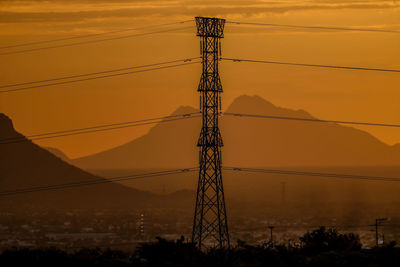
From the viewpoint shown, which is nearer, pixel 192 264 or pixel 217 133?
pixel 192 264

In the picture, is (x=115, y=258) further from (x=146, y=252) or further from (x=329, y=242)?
(x=329, y=242)

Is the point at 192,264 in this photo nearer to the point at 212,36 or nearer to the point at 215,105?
the point at 215,105

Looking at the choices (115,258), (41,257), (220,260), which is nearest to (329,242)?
(220,260)

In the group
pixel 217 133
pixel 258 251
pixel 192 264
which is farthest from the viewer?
pixel 217 133

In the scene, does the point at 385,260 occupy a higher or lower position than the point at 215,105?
lower

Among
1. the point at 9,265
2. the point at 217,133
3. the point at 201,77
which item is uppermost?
the point at 201,77

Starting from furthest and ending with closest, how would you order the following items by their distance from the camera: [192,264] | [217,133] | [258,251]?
[217,133]
[258,251]
[192,264]
